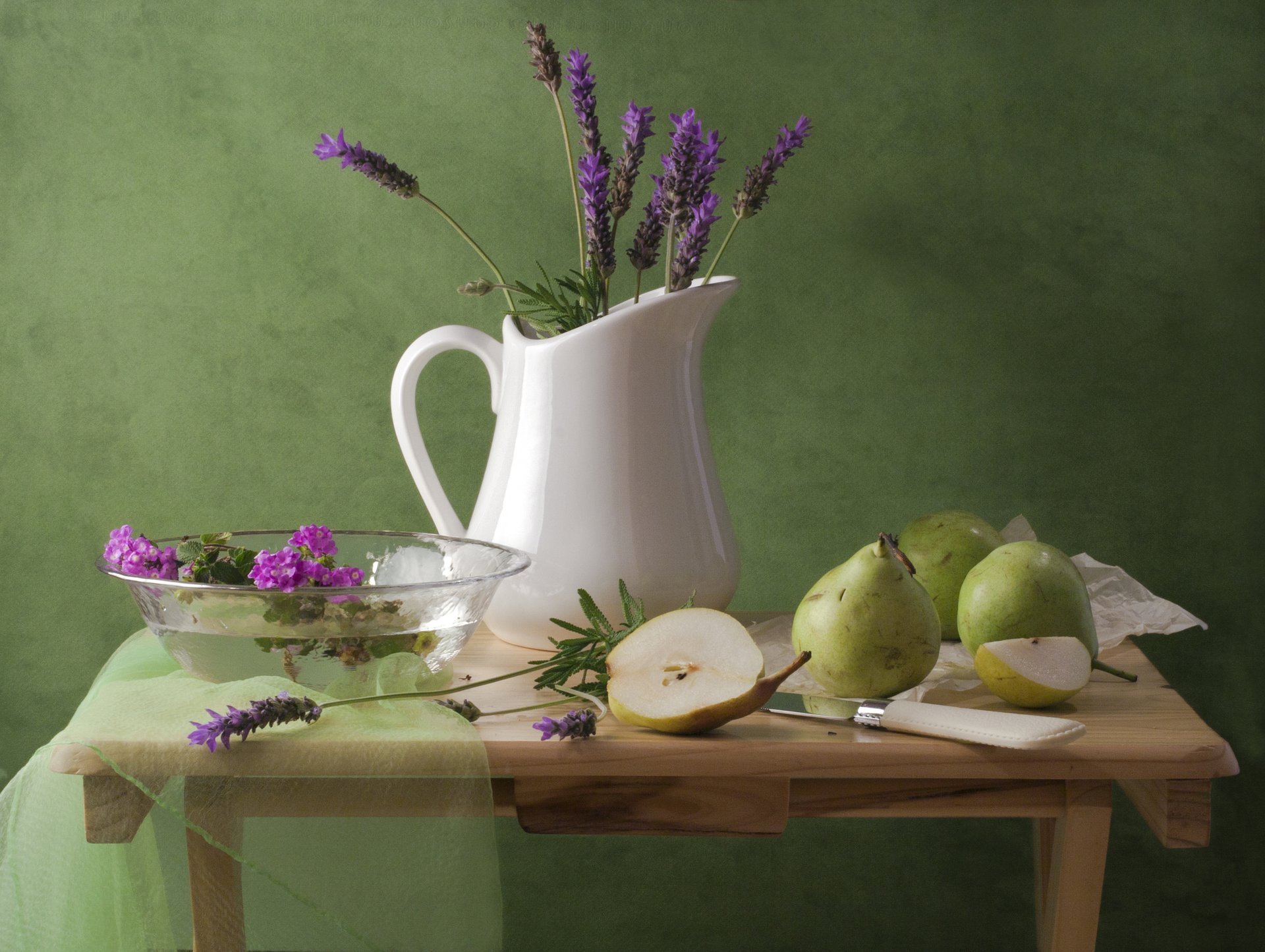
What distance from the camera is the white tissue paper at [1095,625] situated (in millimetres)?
715

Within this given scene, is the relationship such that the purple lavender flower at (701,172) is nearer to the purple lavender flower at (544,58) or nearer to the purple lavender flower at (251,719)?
the purple lavender flower at (544,58)

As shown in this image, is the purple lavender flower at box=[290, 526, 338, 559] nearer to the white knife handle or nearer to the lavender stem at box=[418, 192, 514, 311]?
the lavender stem at box=[418, 192, 514, 311]

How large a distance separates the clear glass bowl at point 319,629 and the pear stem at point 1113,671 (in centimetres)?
37

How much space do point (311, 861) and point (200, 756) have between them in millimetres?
80

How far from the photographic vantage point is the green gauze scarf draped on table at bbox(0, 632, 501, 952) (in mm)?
590

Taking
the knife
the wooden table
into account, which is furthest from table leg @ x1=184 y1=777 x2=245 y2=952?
the knife

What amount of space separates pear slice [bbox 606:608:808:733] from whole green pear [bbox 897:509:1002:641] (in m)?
0.22

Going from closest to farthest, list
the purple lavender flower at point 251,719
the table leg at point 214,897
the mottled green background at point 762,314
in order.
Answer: the purple lavender flower at point 251,719 < the table leg at point 214,897 < the mottled green background at point 762,314

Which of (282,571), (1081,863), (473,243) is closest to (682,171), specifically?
(473,243)

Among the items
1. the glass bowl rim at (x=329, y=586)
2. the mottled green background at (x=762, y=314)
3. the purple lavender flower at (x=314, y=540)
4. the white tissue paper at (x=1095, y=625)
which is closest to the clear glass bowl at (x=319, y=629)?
the glass bowl rim at (x=329, y=586)

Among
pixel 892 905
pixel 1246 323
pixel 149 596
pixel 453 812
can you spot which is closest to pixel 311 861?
pixel 453 812

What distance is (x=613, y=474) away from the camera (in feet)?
2.51

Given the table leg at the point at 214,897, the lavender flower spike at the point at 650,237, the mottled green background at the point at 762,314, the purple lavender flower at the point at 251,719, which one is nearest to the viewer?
the purple lavender flower at the point at 251,719

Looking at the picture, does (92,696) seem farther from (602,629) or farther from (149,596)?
(602,629)
